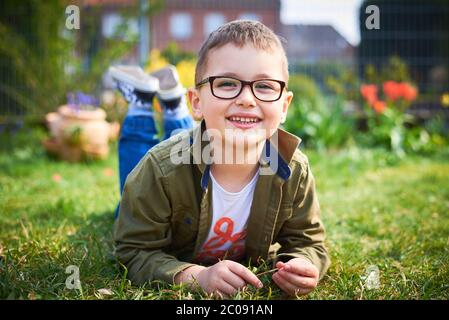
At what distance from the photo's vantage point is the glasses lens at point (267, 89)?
171 cm

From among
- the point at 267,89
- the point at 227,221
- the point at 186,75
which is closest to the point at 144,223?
the point at 227,221

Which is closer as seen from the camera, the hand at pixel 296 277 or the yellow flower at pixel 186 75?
the hand at pixel 296 277

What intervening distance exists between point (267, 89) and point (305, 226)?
574 mm

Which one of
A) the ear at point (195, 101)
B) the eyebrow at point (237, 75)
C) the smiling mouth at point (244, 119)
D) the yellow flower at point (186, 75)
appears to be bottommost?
the smiling mouth at point (244, 119)

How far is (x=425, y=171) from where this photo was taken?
14.4 ft

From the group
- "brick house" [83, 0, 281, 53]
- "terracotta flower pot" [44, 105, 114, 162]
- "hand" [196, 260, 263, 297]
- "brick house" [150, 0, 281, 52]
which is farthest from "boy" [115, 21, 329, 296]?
"brick house" [83, 0, 281, 53]

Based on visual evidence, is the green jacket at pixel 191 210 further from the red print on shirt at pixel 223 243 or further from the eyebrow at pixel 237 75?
the eyebrow at pixel 237 75

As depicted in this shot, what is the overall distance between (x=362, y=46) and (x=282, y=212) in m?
5.51

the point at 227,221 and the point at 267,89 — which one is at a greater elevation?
the point at 267,89

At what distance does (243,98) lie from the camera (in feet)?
5.51

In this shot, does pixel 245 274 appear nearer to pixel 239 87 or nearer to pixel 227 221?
pixel 227 221

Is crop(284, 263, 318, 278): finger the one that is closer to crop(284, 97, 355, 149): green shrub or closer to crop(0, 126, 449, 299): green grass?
crop(0, 126, 449, 299): green grass

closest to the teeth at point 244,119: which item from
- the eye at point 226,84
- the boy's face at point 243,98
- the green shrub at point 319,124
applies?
the boy's face at point 243,98

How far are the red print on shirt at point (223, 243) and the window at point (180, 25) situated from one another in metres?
5.73
